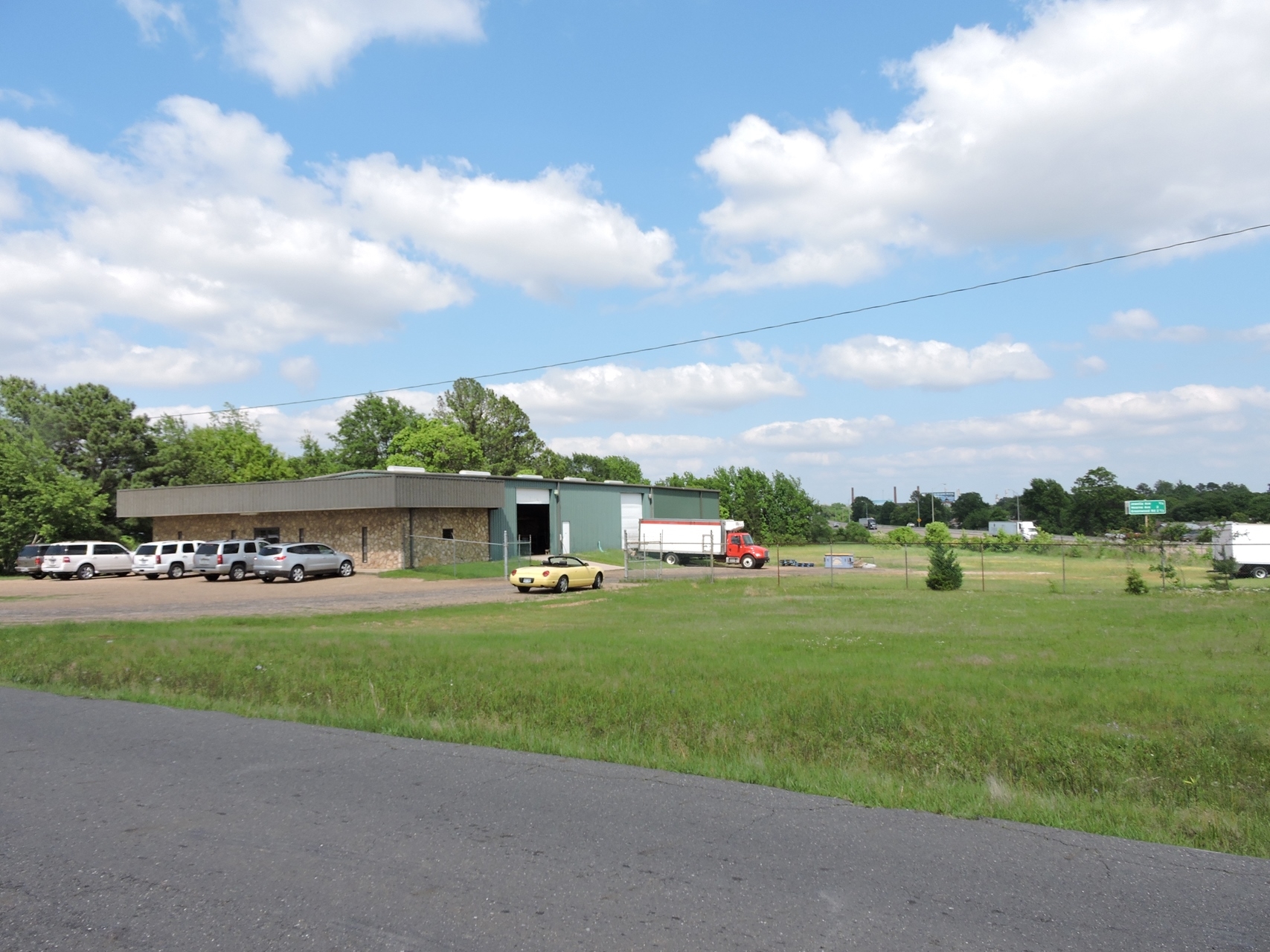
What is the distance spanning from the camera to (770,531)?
90000 millimetres

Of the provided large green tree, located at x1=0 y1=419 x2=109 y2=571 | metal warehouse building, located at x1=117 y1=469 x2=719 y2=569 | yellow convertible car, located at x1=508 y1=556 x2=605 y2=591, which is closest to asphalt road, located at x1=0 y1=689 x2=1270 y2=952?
yellow convertible car, located at x1=508 y1=556 x2=605 y2=591

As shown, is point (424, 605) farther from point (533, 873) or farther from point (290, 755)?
point (533, 873)

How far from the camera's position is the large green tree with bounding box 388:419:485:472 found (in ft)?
289

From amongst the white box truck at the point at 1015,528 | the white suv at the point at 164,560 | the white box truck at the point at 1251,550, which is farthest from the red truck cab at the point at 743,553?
the white box truck at the point at 1015,528

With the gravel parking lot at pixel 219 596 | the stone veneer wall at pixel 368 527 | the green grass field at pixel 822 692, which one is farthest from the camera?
the stone veneer wall at pixel 368 527

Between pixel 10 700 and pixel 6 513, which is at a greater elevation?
pixel 6 513

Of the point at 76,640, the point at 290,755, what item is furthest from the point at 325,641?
the point at 290,755

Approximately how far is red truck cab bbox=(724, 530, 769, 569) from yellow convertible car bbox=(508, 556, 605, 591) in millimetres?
19510

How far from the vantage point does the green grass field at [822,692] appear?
25.0 ft

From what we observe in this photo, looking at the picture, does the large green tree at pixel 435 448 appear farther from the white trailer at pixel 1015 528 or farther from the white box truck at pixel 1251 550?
the white trailer at pixel 1015 528

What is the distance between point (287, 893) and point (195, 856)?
3.00 ft

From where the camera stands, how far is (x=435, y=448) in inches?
3487

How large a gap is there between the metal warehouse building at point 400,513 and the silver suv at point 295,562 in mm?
3954

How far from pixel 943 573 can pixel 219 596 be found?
2855 cm
